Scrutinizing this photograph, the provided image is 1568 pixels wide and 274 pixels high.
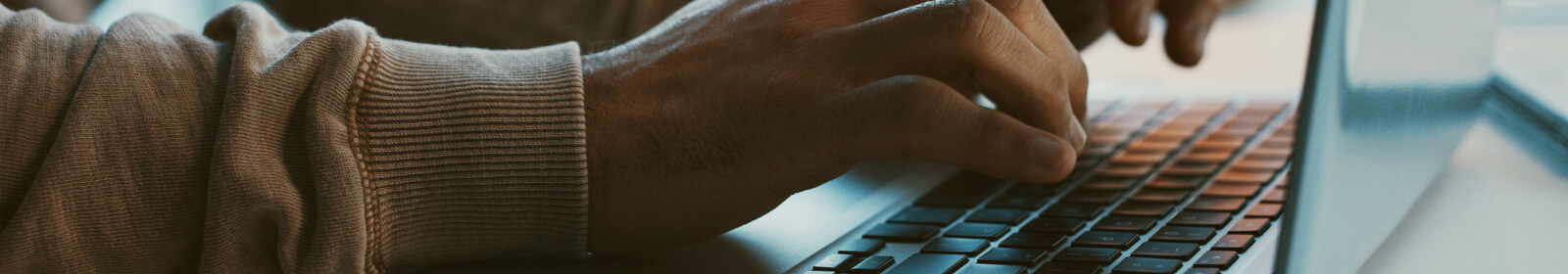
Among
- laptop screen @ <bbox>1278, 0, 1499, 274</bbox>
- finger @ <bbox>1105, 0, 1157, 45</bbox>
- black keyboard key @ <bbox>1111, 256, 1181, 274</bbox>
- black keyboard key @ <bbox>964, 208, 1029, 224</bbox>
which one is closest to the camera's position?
laptop screen @ <bbox>1278, 0, 1499, 274</bbox>

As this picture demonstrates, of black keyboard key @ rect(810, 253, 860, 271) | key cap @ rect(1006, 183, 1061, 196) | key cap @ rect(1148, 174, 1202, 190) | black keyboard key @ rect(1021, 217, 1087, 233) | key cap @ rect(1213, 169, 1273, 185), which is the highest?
key cap @ rect(1213, 169, 1273, 185)

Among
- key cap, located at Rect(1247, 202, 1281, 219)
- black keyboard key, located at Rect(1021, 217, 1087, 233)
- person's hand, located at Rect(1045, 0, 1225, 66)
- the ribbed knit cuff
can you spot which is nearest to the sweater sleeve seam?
the ribbed knit cuff

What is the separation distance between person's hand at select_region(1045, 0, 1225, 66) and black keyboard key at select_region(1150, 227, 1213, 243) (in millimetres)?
323

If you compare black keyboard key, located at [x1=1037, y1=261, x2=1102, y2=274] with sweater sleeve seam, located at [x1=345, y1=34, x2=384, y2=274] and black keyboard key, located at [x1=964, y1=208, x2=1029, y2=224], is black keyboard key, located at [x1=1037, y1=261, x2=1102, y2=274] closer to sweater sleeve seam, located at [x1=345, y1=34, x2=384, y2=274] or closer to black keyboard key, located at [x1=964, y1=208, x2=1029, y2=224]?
black keyboard key, located at [x1=964, y1=208, x2=1029, y2=224]

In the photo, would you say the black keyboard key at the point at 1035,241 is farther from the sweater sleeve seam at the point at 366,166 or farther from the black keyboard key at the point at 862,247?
the sweater sleeve seam at the point at 366,166

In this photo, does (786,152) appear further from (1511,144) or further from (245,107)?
(1511,144)

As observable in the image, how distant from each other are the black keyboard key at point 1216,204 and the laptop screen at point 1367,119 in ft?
0.22

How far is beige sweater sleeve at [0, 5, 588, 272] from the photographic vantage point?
1.33ft

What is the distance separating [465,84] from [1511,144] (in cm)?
60

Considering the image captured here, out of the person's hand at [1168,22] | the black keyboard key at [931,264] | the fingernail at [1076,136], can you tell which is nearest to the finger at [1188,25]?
the person's hand at [1168,22]

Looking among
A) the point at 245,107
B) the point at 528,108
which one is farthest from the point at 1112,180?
the point at 245,107

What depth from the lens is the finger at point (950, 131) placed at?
17.4 inches

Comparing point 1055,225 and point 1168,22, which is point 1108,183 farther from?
point 1168,22

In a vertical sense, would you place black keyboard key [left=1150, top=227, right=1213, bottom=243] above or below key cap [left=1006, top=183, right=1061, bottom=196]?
below
